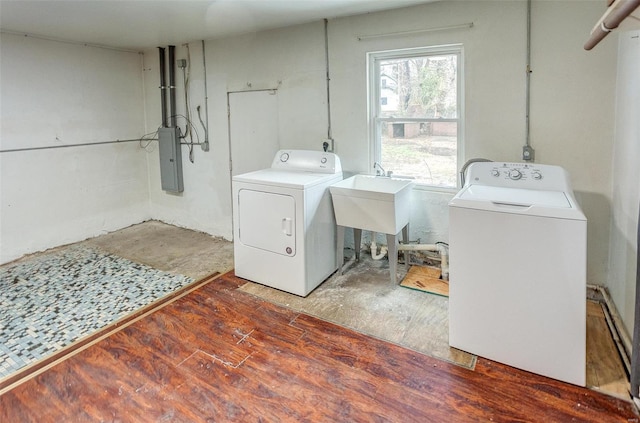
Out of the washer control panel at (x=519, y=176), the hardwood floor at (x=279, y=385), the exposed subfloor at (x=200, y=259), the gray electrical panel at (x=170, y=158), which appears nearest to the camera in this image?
the hardwood floor at (x=279, y=385)

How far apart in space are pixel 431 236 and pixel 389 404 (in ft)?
5.83

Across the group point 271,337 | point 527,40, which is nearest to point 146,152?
point 271,337

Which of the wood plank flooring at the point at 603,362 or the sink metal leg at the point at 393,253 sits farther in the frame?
the sink metal leg at the point at 393,253

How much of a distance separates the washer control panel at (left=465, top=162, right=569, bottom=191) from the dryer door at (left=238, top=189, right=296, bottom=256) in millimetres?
1324

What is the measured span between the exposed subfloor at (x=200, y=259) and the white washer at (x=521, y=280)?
0.69 feet

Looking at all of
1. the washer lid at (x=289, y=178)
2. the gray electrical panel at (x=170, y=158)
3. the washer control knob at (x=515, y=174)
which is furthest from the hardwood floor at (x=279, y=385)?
the gray electrical panel at (x=170, y=158)

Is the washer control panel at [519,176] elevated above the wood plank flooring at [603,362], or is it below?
above

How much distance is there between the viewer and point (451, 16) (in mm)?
2953

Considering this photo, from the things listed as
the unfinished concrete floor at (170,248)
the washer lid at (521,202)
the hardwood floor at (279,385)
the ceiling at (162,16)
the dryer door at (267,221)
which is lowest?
the hardwood floor at (279,385)

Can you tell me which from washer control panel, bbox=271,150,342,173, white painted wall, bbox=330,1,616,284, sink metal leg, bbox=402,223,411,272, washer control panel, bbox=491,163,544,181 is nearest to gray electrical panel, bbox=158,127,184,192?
washer control panel, bbox=271,150,342,173

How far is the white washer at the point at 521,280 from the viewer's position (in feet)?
6.23

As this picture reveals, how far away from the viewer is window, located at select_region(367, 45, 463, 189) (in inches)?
123

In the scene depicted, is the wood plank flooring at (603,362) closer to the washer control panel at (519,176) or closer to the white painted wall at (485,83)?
the white painted wall at (485,83)

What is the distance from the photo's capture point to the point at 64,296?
309 cm
